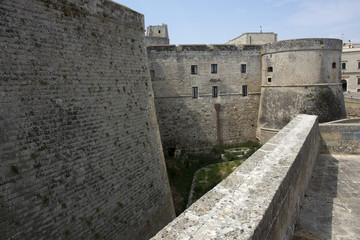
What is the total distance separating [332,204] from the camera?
427 centimetres

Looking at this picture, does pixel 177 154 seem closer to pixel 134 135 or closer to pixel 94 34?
pixel 134 135

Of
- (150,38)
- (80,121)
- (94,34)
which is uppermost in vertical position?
(150,38)

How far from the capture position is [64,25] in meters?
6.05

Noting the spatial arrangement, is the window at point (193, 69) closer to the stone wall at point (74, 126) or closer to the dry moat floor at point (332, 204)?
the stone wall at point (74, 126)

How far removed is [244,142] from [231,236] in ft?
55.3

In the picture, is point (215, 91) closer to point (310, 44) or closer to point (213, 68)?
point (213, 68)

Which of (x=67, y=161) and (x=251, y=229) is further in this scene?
(x=67, y=161)

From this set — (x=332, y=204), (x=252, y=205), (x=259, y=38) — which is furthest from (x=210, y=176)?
(x=259, y=38)

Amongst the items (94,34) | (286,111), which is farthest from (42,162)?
(286,111)

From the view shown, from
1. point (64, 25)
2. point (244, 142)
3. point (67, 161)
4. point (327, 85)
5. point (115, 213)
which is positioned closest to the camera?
point (67, 161)

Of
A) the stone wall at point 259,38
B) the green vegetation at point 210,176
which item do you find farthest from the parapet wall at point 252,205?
the stone wall at point 259,38

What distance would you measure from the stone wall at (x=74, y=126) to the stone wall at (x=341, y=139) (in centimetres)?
520

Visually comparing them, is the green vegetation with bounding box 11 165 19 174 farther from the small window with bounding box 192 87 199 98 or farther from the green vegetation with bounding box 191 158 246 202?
the small window with bounding box 192 87 199 98

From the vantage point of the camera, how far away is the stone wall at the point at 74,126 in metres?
4.79
